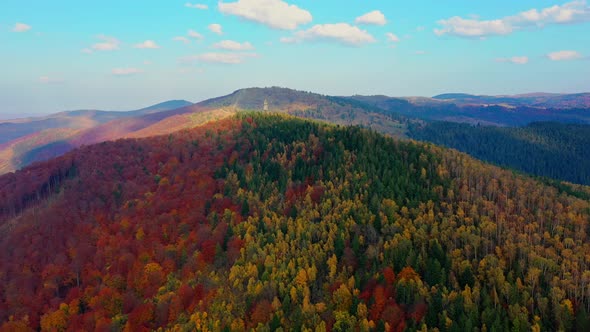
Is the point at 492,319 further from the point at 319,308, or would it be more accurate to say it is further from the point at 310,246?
the point at 310,246

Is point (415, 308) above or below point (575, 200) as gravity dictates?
below

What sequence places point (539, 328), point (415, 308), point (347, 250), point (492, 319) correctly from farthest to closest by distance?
point (347, 250) → point (415, 308) → point (492, 319) → point (539, 328)

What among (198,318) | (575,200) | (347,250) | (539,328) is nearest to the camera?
(539,328)

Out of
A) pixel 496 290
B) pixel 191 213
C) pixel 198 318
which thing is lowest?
pixel 198 318

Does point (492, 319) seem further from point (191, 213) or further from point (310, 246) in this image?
point (191, 213)

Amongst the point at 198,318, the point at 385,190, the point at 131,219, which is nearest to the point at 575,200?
the point at 385,190

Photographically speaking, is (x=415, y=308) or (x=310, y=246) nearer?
(x=415, y=308)
